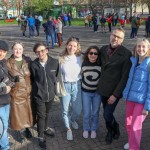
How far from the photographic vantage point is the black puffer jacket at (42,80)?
421 centimetres

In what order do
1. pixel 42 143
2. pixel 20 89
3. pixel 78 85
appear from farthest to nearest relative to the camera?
1. pixel 78 85
2. pixel 42 143
3. pixel 20 89

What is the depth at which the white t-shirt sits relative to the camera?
4508 millimetres

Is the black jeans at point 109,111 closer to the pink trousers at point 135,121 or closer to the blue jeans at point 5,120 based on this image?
the pink trousers at point 135,121

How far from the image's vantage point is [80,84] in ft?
15.3

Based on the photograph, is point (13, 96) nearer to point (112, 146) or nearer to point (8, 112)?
point (8, 112)

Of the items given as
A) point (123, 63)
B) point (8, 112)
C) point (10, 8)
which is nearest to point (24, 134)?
point (8, 112)

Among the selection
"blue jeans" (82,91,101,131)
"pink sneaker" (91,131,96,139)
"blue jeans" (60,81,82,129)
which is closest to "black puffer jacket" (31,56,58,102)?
"blue jeans" (60,81,82,129)

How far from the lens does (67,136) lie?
4.73 meters

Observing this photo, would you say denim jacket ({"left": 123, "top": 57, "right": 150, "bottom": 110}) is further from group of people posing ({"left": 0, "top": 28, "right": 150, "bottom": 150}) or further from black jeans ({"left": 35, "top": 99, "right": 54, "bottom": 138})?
black jeans ({"left": 35, "top": 99, "right": 54, "bottom": 138})

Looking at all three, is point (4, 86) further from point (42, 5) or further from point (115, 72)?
point (42, 5)

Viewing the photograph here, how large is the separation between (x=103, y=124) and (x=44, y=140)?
4.61 feet

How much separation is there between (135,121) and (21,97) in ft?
6.03

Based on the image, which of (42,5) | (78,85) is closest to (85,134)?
(78,85)

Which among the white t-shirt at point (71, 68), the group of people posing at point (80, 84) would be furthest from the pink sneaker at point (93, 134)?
the white t-shirt at point (71, 68)
